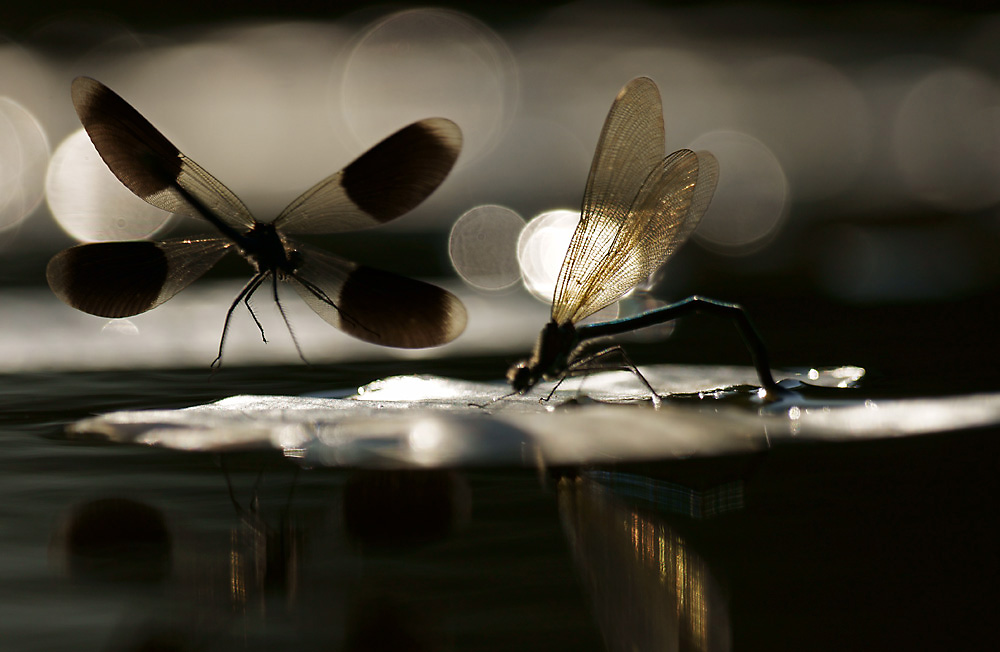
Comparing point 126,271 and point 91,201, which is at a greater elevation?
point 91,201

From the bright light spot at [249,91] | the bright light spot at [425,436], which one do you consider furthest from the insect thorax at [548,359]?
the bright light spot at [249,91]

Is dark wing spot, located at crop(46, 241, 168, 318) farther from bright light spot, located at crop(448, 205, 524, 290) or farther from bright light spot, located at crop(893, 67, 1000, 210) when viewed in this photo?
bright light spot, located at crop(893, 67, 1000, 210)

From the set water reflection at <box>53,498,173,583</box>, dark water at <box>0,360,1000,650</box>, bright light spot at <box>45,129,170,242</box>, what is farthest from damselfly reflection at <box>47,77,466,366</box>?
water reflection at <box>53,498,173,583</box>

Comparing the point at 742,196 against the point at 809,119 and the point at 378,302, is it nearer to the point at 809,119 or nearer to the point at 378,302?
the point at 809,119

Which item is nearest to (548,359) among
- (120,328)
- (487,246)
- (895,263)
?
(120,328)

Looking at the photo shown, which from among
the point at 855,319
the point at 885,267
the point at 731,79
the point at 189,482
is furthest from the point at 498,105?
the point at 189,482
